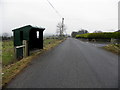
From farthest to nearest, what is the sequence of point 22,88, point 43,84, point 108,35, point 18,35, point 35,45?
point 108,35 → point 35,45 → point 18,35 → point 43,84 → point 22,88

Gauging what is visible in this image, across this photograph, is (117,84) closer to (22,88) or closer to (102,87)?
(102,87)

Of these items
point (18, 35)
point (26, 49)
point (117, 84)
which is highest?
point (18, 35)

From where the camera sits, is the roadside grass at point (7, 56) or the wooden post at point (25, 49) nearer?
the wooden post at point (25, 49)

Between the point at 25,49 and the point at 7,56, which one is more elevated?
the point at 25,49

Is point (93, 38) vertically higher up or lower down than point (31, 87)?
higher up

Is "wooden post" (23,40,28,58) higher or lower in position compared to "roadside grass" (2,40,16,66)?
higher

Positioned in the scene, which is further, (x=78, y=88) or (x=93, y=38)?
(x=93, y=38)

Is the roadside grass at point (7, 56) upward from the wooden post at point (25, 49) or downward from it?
downward

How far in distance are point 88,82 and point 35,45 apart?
879 cm

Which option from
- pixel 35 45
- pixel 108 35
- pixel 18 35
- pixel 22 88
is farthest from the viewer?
pixel 108 35

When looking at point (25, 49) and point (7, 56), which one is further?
point (7, 56)

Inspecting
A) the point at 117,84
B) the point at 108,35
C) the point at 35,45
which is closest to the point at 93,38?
the point at 108,35

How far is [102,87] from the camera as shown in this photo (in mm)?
3521

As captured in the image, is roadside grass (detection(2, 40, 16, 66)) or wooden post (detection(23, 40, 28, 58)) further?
roadside grass (detection(2, 40, 16, 66))
